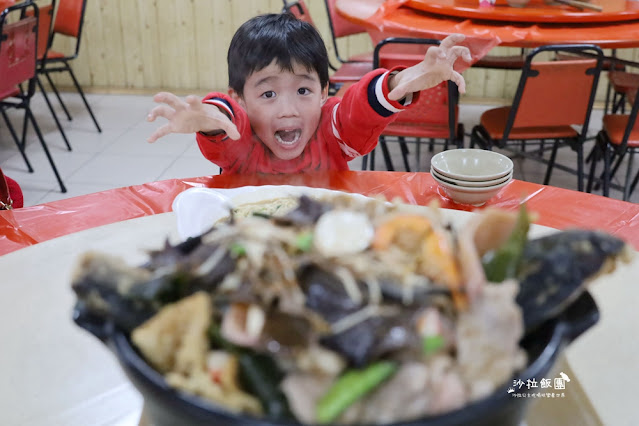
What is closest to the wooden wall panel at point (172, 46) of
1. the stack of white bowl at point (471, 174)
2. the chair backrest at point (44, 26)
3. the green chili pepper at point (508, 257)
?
the chair backrest at point (44, 26)

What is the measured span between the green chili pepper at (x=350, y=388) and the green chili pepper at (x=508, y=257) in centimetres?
13

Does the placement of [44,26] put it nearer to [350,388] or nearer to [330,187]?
[330,187]

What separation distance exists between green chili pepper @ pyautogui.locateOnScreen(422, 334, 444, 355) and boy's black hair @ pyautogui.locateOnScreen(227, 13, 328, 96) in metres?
1.25

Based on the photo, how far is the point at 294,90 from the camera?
162cm

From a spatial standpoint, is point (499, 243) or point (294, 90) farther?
point (294, 90)

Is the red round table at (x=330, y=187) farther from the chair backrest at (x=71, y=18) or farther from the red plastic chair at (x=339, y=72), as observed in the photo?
the chair backrest at (x=71, y=18)

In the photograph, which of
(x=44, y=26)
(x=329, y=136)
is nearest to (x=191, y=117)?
(x=329, y=136)

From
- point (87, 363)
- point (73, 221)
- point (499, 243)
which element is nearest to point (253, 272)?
point (499, 243)

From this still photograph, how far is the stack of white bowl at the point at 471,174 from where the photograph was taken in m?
1.19

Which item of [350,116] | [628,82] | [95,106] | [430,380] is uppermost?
[430,380]

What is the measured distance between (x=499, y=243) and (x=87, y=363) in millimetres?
494

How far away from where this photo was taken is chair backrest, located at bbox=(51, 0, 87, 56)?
4004 mm

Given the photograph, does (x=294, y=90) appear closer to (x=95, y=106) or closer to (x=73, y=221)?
(x=73, y=221)

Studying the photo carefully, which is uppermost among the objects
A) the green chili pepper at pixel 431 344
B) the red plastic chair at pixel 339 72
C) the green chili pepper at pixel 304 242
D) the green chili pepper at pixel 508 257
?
the green chili pepper at pixel 304 242
